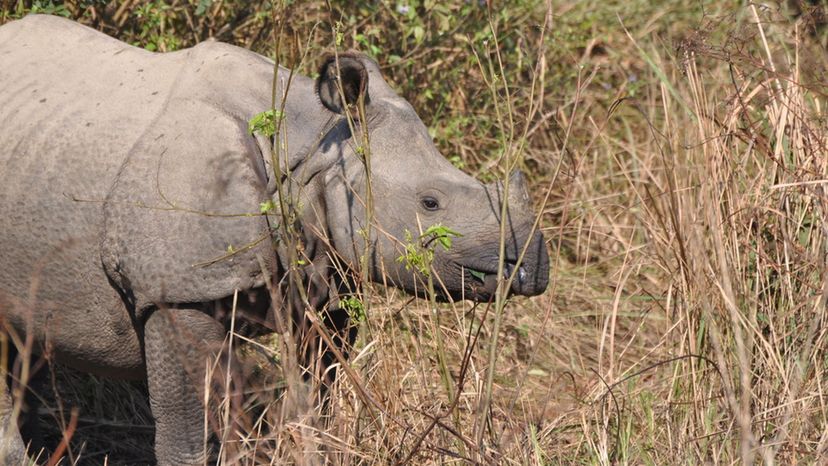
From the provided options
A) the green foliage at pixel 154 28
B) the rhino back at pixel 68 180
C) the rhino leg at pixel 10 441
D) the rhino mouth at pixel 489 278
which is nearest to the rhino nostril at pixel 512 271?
the rhino mouth at pixel 489 278

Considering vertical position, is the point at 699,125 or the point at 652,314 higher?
the point at 699,125

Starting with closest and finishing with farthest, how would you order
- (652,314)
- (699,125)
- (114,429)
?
(699,125) < (114,429) < (652,314)

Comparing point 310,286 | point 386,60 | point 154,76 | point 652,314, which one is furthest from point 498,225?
point 386,60

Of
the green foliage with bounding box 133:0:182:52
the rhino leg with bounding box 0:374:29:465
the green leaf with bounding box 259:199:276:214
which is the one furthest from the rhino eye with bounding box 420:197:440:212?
the green foliage with bounding box 133:0:182:52

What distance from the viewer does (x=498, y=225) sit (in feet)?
12.9

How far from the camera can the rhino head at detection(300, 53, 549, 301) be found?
12.9 feet

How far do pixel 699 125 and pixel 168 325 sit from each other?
78.2 inches

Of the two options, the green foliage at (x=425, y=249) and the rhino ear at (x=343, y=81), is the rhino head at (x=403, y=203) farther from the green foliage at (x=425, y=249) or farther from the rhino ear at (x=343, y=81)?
the green foliage at (x=425, y=249)

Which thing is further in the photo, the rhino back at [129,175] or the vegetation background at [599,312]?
the rhino back at [129,175]

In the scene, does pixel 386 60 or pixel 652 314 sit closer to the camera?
pixel 652 314

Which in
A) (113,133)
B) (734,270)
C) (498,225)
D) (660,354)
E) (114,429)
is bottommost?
(114,429)

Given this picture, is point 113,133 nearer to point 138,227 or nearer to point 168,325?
point 138,227

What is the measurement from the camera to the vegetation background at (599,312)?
146 inches

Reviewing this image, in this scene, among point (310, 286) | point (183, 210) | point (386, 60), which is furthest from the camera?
point (386, 60)
